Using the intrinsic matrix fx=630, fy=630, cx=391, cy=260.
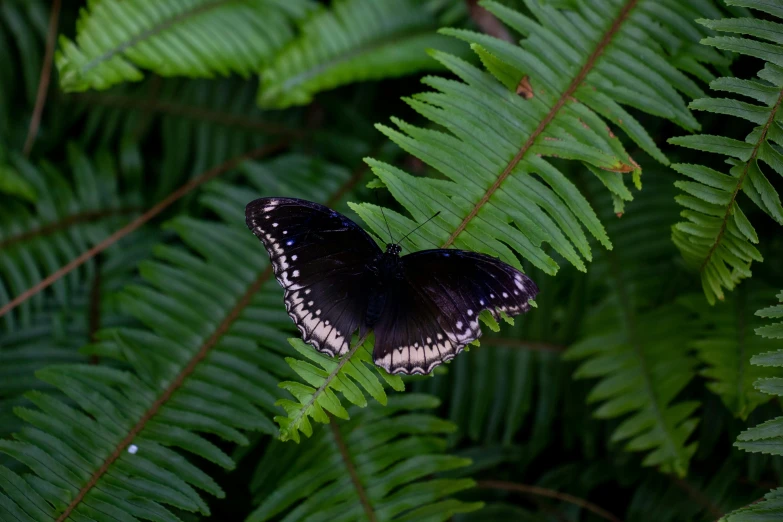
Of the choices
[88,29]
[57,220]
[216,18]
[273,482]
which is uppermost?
[216,18]

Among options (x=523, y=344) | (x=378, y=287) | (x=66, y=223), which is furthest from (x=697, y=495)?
(x=66, y=223)

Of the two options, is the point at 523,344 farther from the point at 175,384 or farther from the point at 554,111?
the point at 175,384

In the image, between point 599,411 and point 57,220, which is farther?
point 57,220

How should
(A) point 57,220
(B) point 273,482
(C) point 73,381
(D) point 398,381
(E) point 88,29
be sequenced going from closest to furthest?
(D) point 398,381, (C) point 73,381, (B) point 273,482, (E) point 88,29, (A) point 57,220

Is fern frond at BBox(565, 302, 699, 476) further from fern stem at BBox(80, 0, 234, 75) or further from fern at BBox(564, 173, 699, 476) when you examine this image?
fern stem at BBox(80, 0, 234, 75)

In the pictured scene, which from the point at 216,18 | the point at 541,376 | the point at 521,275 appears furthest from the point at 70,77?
the point at 541,376

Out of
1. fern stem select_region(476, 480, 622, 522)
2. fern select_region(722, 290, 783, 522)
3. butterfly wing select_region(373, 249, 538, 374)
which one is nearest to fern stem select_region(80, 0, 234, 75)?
butterfly wing select_region(373, 249, 538, 374)

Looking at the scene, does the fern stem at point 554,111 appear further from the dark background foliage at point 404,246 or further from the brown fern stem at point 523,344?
the brown fern stem at point 523,344

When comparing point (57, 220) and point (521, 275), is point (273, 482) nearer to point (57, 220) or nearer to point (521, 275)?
point (521, 275)
